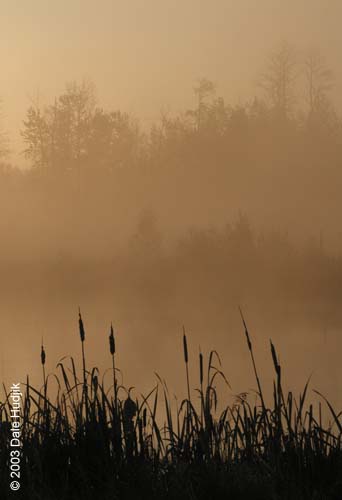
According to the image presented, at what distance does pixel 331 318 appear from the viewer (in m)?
39.2

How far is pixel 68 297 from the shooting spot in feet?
181

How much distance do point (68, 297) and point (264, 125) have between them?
24477mm

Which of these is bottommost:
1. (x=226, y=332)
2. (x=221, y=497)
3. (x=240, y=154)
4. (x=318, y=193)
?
(x=221, y=497)

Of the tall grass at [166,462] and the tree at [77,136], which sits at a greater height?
the tree at [77,136]

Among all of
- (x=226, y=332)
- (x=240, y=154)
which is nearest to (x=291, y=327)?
(x=226, y=332)

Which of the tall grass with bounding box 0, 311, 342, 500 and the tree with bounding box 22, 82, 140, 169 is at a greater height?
the tree with bounding box 22, 82, 140, 169

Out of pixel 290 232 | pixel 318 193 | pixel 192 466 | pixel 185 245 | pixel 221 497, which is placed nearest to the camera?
pixel 221 497

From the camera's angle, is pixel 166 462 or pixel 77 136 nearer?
pixel 166 462

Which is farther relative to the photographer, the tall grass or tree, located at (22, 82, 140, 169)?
tree, located at (22, 82, 140, 169)

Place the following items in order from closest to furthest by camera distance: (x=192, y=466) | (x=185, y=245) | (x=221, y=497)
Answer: (x=221, y=497) → (x=192, y=466) → (x=185, y=245)

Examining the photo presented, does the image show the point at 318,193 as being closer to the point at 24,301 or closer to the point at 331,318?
the point at 24,301

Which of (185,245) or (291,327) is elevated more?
(185,245)

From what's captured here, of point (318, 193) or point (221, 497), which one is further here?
point (318, 193)

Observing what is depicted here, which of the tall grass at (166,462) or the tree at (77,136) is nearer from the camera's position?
the tall grass at (166,462)
